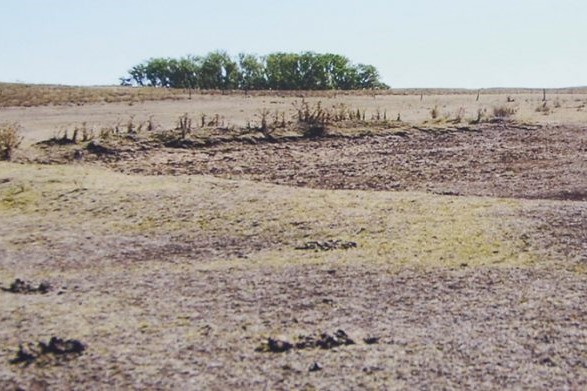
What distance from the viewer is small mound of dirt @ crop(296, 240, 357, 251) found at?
9406 mm

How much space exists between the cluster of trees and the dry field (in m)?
76.6

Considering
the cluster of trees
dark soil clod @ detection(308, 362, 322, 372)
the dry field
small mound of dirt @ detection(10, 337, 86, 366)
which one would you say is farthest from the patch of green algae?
the cluster of trees

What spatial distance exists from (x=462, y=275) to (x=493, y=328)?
60.9 inches

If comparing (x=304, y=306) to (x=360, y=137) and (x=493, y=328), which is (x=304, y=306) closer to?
(x=493, y=328)

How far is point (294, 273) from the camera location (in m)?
8.43

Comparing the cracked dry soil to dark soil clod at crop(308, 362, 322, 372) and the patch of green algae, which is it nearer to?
dark soil clod at crop(308, 362, 322, 372)

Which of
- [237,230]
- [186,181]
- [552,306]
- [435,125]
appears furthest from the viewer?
[435,125]

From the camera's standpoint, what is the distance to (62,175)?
14.4m

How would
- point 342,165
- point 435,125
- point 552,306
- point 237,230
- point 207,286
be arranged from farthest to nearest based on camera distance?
point 435,125 → point 342,165 → point 237,230 → point 207,286 → point 552,306

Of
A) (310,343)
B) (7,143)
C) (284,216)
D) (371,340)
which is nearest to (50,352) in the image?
(310,343)

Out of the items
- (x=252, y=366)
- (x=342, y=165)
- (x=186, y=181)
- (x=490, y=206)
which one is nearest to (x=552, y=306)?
(x=252, y=366)

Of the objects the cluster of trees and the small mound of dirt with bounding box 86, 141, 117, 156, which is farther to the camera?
the cluster of trees

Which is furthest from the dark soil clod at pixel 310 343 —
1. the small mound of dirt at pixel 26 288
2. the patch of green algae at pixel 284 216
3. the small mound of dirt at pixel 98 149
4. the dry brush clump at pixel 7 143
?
the dry brush clump at pixel 7 143

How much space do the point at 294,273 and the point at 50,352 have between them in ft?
9.78
